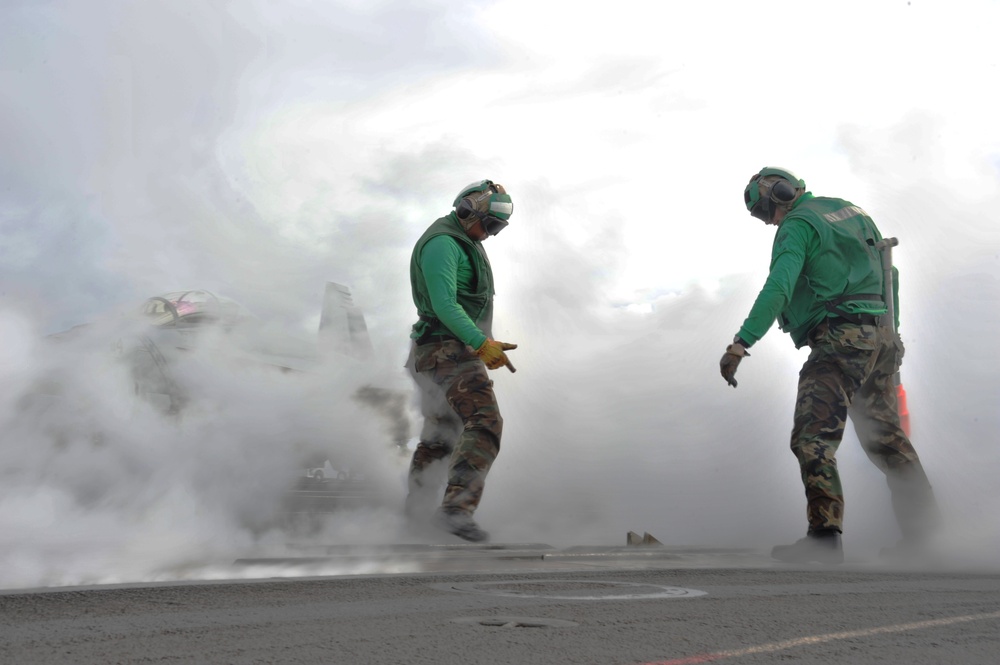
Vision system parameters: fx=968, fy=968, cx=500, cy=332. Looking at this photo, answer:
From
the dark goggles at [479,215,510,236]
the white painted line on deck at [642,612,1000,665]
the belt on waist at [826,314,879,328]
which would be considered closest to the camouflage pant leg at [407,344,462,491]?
the dark goggles at [479,215,510,236]

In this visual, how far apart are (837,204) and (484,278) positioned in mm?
2280

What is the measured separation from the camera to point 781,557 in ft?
18.1

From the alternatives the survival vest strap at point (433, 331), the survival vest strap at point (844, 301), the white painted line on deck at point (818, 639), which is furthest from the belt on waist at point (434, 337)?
the white painted line on deck at point (818, 639)

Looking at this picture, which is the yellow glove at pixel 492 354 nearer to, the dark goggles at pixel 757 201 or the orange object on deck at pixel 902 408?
the dark goggles at pixel 757 201

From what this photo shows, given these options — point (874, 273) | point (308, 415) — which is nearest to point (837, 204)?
point (874, 273)

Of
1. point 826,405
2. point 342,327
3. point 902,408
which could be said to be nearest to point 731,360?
point 826,405

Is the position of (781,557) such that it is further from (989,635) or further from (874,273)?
(989,635)

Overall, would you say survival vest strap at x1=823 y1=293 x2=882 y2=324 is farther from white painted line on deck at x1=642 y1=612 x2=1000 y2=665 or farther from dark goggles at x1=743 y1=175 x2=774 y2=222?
white painted line on deck at x1=642 y1=612 x2=1000 y2=665

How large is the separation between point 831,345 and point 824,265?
49 centimetres

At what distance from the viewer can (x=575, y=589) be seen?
12.4ft

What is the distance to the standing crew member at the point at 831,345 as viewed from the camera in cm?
552

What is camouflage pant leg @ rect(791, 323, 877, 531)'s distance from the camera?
17.9ft

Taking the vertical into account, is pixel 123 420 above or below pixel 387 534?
above

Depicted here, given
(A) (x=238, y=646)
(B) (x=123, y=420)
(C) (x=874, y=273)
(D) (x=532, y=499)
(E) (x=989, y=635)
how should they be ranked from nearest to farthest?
(A) (x=238, y=646)
(E) (x=989, y=635)
(B) (x=123, y=420)
(C) (x=874, y=273)
(D) (x=532, y=499)
